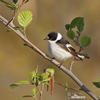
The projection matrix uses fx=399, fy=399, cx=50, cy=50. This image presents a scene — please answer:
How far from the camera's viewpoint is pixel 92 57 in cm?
1445

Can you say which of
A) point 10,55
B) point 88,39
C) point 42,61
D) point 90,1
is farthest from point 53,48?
point 90,1

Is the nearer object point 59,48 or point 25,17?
point 25,17

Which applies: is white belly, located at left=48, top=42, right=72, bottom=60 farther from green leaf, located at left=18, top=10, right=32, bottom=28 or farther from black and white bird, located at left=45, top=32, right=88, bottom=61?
green leaf, located at left=18, top=10, right=32, bottom=28

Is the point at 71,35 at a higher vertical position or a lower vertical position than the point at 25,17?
lower

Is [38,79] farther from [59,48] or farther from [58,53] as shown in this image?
[59,48]

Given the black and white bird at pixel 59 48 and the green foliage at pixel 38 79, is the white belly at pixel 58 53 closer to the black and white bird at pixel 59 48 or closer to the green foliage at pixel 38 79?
the black and white bird at pixel 59 48

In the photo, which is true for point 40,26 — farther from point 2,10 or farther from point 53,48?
point 53,48

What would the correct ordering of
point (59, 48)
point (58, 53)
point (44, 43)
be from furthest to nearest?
1. point (44, 43)
2. point (59, 48)
3. point (58, 53)

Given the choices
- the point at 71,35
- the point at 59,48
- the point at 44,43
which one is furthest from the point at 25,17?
the point at 44,43

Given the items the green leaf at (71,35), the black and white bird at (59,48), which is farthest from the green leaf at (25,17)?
the black and white bird at (59,48)

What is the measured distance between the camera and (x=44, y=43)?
14.7 meters

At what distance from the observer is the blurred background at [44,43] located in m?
13.9

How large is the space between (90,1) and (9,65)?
423 cm

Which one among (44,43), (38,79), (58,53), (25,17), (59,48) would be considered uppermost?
(44,43)
